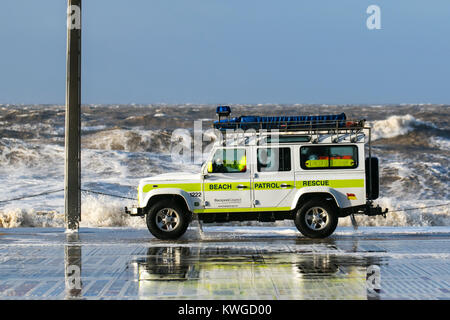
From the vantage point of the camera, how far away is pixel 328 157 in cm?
1558

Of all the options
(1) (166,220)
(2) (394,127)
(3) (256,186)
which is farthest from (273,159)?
(2) (394,127)

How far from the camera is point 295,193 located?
15547 mm

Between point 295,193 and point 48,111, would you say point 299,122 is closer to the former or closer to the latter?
point 295,193

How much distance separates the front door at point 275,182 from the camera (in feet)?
51.1

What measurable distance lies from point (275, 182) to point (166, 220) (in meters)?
2.29

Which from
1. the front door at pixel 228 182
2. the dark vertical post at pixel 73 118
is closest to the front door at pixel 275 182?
the front door at pixel 228 182

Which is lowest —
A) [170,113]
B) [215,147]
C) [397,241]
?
[397,241]

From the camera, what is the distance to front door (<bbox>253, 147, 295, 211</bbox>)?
1558cm

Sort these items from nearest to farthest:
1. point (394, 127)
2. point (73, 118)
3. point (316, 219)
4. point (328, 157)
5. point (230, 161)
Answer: point (316, 219) < point (328, 157) < point (230, 161) < point (73, 118) < point (394, 127)

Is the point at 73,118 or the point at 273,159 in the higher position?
the point at 73,118

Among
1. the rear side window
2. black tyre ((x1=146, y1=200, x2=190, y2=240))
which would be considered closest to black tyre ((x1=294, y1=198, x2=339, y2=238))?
the rear side window

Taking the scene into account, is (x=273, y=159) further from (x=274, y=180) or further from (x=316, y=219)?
(x=316, y=219)
